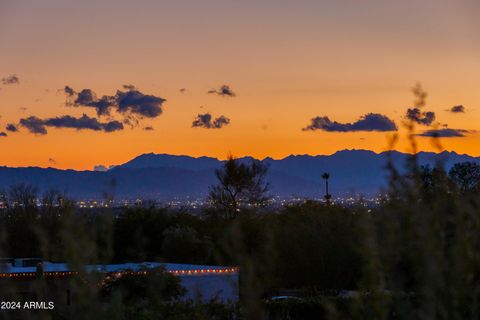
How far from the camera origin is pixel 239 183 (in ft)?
220

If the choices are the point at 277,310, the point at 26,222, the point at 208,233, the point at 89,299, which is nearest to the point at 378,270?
the point at 89,299

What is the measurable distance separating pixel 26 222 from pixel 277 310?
101 feet

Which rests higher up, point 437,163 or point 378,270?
point 437,163

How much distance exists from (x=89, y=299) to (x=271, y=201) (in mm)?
61999

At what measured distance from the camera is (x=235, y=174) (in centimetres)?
6681

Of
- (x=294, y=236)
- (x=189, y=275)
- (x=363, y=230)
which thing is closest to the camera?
(x=363, y=230)

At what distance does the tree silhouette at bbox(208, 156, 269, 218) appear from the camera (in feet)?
215

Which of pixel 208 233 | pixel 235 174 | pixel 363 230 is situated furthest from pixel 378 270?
pixel 235 174

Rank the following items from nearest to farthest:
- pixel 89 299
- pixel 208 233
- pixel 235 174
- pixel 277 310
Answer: pixel 89 299 → pixel 277 310 → pixel 208 233 → pixel 235 174

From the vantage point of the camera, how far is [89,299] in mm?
5090

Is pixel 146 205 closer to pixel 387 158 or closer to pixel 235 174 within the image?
pixel 235 174

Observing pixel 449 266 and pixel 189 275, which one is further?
pixel 189 275

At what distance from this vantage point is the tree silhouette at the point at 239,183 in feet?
215

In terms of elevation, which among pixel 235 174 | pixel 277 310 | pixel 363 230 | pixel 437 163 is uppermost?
pixel 235 174
